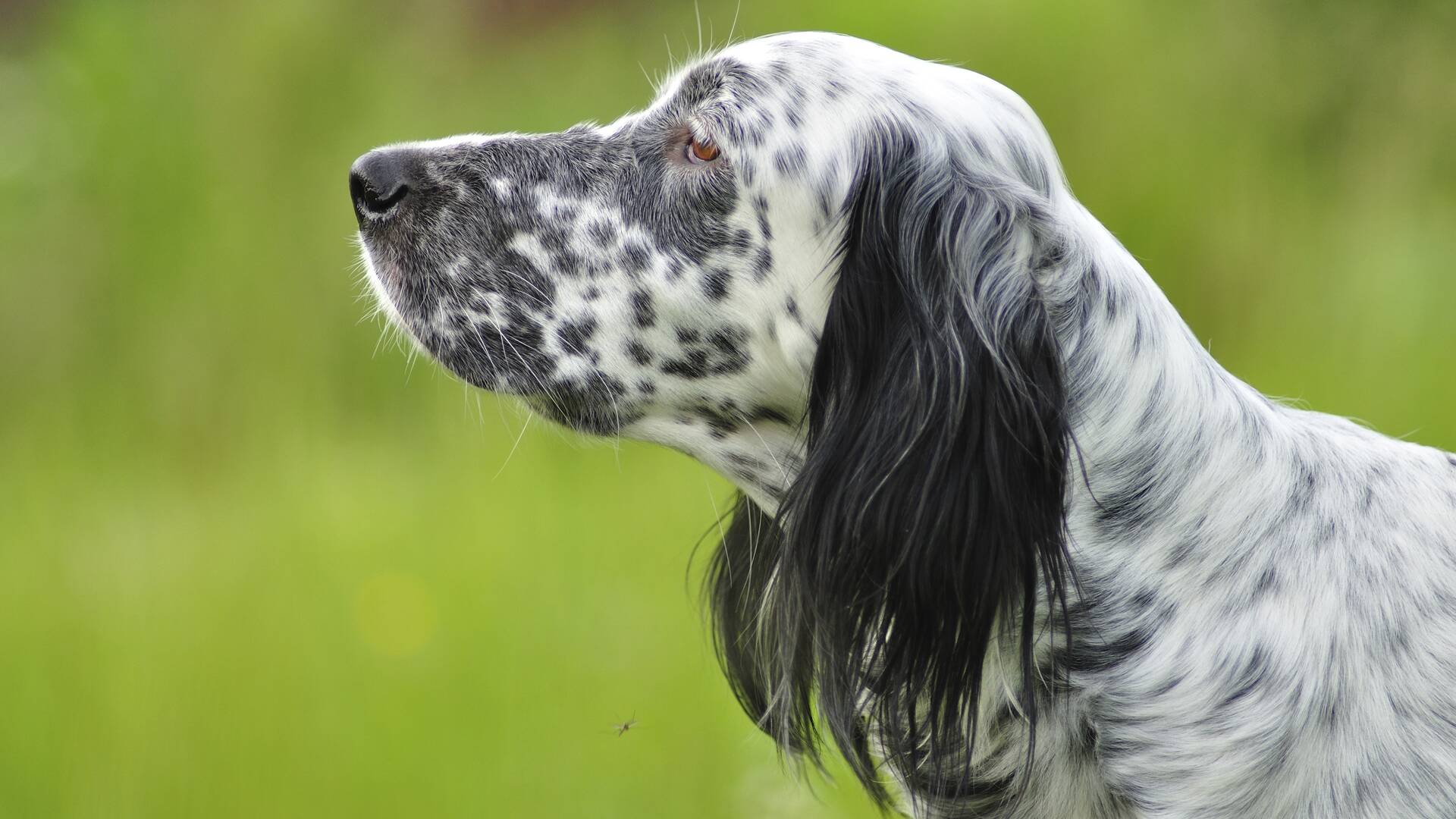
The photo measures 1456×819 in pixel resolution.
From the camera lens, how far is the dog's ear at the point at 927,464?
6.89 feet

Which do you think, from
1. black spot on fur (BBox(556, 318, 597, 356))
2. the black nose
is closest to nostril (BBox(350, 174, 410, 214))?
the black nose

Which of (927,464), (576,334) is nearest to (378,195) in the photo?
(576,334)

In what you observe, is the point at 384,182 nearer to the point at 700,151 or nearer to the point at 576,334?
the point at 576,334

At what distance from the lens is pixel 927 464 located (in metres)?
2.14

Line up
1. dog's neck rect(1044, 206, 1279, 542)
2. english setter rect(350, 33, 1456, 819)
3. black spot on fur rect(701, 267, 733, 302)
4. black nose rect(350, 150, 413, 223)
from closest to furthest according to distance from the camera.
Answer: english setter rect(350, 33, 1456, 819)
dog's neck rect(1044, 206, 1279, 542)
black spot on fur rect(701, 267, 733, 302)
black nose rect(350, 150, 413, 223)

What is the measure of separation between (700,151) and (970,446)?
2.80ft

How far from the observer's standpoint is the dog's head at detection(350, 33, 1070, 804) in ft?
7.00

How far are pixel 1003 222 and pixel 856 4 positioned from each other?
391 centimetres

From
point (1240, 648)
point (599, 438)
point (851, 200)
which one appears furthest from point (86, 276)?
point (1240, 648)

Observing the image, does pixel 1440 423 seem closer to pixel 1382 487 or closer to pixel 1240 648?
pixel 1382 487

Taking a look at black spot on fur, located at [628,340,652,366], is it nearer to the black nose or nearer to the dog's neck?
the black nose

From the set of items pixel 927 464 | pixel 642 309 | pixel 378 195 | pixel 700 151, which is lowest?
pixel 927 464

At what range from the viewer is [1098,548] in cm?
218

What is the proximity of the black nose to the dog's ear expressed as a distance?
1.03 m
